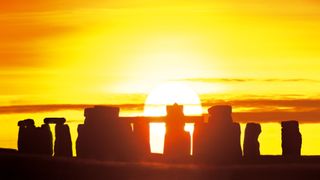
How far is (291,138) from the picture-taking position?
2023 inches

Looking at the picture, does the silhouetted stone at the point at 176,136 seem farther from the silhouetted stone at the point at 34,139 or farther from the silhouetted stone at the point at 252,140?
the silhouetted stone at the point at 34,139

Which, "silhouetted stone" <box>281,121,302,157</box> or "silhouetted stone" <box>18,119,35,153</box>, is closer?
"silhouetted stone" <box>281,121,302,157</box>

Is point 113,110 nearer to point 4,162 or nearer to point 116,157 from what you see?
point 116,157

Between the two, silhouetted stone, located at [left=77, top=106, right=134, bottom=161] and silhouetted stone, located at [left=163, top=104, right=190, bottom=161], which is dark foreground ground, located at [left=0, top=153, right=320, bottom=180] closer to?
silhouetted stone, located at [left=163, top=104, right=190, bottom=161]

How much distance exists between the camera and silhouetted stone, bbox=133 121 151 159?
167ft

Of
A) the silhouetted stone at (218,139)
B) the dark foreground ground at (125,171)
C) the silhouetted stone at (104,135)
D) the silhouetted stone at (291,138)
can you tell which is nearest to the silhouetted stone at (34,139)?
the silhouetted stone at (104,135)

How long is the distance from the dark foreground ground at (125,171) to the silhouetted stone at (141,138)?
23.8ft

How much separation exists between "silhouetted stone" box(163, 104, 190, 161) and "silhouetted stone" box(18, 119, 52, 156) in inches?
218

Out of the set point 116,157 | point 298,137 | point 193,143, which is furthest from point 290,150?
point 116,157

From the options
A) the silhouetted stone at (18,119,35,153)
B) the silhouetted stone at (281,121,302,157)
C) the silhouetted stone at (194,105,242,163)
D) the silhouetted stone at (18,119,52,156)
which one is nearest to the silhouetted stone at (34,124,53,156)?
the silhouetted stone at (18,119,52,156)

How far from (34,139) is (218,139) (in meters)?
8.66

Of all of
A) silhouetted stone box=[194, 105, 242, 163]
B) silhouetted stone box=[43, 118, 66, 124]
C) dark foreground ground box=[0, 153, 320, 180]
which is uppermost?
silhouetted stone box=[43, 118, 66, 124]

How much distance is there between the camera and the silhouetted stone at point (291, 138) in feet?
168

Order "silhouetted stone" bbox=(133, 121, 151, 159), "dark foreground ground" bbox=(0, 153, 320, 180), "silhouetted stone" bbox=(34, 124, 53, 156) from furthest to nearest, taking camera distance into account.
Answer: "silhouetted stone" bbox=(34, 124, 53, 156)
"silhouetted stone" bbox=(133, 121, 151, 159)
"dark foreground ground" bbox=(0, 153, 320, 180)
